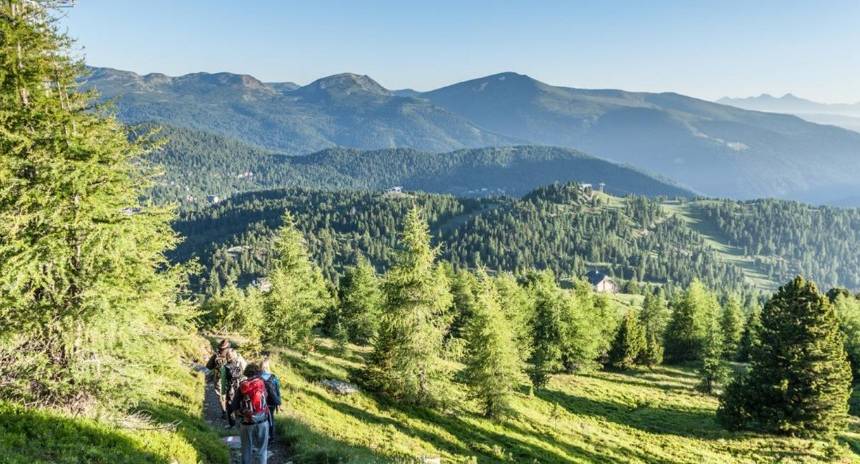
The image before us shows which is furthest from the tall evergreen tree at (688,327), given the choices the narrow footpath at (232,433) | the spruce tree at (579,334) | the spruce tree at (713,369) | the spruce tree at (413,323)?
the narrow footpath at (232,433)

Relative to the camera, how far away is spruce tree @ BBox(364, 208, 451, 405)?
3319cm

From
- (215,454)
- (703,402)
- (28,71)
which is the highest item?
(28,71)

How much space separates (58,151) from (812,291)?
1989 inches

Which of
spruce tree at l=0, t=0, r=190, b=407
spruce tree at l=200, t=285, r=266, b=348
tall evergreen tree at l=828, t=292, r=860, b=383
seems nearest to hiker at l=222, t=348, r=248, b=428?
spruce tree at l=0, t=0, r=190, b=407

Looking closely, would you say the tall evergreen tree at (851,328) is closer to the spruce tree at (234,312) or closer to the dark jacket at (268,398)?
the spruce tree at (234,312)

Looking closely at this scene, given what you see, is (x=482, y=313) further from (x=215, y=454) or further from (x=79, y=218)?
(x=79, y=218)

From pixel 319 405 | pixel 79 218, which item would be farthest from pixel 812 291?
pixel 79 218

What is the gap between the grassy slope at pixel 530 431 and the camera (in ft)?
74.8

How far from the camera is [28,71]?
14.2 meters

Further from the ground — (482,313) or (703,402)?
(482,313)

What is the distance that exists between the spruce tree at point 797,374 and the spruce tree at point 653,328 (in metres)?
38.5

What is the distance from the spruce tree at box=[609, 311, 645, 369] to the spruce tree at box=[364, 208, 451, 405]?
52.4 meters

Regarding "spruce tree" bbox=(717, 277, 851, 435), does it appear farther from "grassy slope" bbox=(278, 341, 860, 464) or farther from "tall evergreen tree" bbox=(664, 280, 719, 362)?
"tall evergreen tree" bbox=(664, 280, 719, 362)

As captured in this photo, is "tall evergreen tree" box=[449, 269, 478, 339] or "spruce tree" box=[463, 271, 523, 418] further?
"tall evergreen tree" box=[449, 269, 478, 339]
